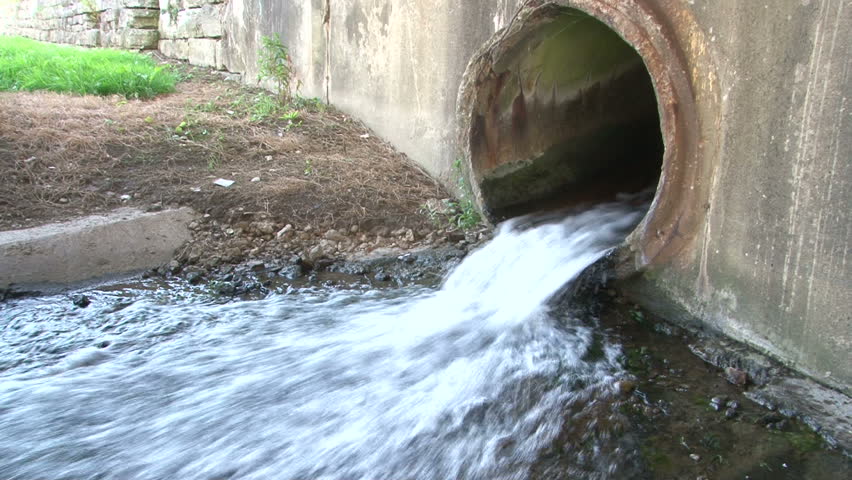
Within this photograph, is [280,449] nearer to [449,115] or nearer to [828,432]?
[828,432]

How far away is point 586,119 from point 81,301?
140 inches

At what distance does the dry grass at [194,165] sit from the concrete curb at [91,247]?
202 millimetres

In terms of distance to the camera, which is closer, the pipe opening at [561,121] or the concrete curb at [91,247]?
the concrete curb at [91,247]

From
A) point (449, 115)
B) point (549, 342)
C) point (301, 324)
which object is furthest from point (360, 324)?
point (449, 115)

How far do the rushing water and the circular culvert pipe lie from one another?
57cm

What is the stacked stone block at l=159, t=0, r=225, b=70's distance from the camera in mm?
8391

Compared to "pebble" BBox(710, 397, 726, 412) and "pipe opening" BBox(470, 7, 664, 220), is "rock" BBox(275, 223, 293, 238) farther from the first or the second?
"pebble" BBox(710, 397, 726, 412)

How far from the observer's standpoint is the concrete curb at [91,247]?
12.2 ft

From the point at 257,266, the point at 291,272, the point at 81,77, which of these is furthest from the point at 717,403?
the point at 81,77

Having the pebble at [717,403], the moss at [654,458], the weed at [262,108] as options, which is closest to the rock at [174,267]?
the weed at [262,108]

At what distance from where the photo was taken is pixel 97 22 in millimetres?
10562

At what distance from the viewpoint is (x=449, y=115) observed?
15.5ft

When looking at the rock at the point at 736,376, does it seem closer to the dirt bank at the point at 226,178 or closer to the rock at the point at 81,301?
the dirt bank at the point at 226,178

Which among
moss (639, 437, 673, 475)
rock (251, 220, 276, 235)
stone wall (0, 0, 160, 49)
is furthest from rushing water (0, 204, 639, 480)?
stone wall (0, 0, 160, 49)
